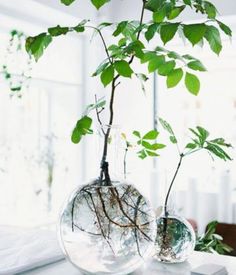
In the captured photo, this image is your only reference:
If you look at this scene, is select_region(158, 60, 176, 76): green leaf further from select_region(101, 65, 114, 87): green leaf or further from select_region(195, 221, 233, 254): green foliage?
select_region(195, 221, 233, 254): green foliage

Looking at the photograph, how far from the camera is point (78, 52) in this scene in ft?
12.0

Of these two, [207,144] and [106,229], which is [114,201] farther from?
[207,144]

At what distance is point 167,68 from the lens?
934mm

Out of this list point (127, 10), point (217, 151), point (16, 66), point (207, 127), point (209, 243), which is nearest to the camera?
point (217, 151)

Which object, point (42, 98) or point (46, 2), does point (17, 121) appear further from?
point (46, 2)

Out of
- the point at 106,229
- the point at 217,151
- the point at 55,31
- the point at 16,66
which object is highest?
the point at 16,66

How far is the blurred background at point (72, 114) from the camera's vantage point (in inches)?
122

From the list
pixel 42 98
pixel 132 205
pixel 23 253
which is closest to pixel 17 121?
pixel 42 98

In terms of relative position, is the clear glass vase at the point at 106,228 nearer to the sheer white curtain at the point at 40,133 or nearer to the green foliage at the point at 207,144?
the green foliage at the point at 207,144

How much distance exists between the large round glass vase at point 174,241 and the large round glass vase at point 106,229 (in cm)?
14

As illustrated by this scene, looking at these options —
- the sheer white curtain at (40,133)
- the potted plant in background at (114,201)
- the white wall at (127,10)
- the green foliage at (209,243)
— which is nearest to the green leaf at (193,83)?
the potted plant in background at (114,201)

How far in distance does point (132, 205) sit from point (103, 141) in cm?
15

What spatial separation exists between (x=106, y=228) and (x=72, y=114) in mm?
2783

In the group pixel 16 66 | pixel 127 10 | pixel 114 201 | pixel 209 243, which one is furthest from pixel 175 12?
pixel 127 10
